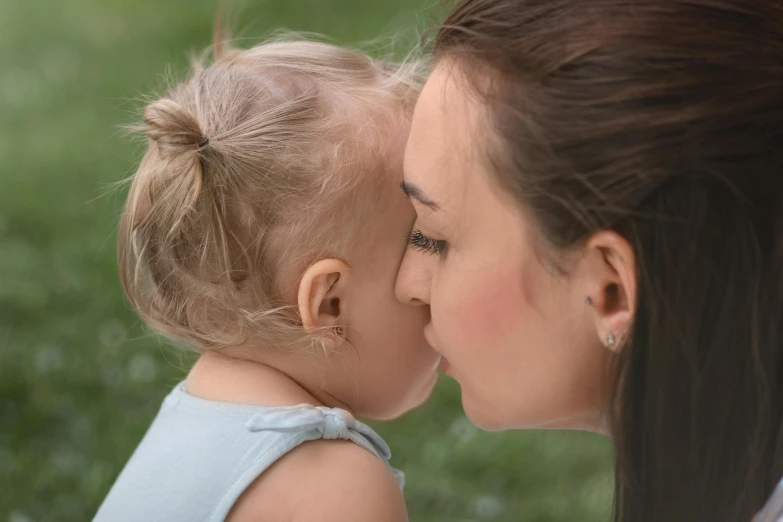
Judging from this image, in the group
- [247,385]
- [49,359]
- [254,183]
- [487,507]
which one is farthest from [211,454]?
[49,359]

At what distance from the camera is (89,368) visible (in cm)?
335

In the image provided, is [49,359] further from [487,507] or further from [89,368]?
[487,507]

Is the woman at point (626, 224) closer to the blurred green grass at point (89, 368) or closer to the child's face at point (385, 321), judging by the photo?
the child's face at point (385, 321)

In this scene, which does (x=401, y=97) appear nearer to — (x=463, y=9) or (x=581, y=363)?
(x=463, y=9)

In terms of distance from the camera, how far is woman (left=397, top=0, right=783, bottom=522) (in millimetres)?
1383

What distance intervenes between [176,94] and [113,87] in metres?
3.11

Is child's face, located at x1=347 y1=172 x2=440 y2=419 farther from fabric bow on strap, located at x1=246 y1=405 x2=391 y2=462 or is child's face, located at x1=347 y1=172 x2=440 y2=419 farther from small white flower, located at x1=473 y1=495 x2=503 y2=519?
small white flower, located at x1=473 y1=495 x2=503 y2=519

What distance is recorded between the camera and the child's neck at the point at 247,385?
6.34 feet

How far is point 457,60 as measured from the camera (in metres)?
1.64

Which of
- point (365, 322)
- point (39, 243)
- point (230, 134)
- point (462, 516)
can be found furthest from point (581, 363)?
point (39, 243)

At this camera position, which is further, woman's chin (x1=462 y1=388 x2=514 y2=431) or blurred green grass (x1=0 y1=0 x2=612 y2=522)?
blurred green grass (x1=0 y1=0 x2=612 y2=522)

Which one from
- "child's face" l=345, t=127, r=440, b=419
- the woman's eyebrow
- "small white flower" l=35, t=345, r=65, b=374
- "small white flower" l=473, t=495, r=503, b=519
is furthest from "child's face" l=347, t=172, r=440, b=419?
"small white flower" l=35, t=345, r=65, b=374

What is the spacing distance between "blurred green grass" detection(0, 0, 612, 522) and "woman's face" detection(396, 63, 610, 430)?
568 millimetres

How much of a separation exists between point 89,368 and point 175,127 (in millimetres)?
1706
